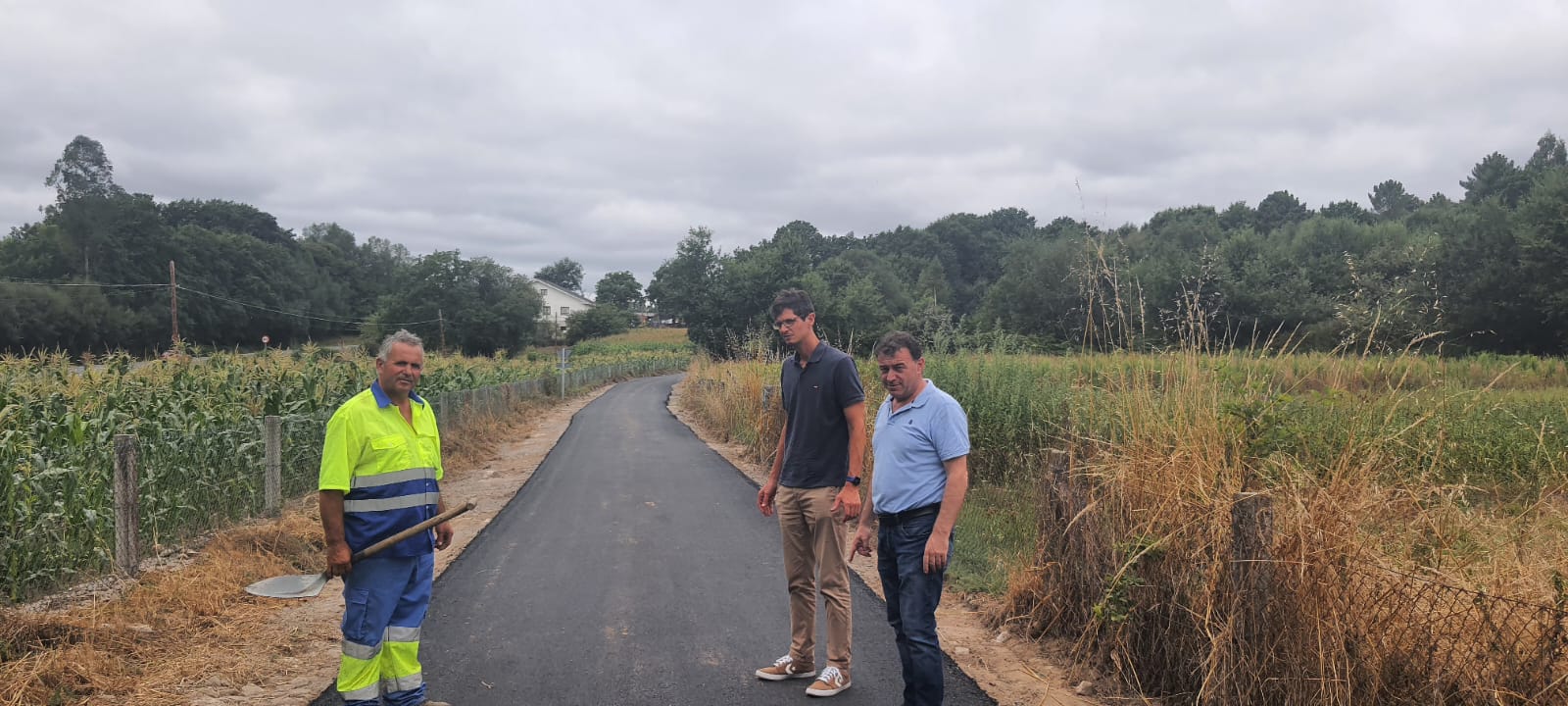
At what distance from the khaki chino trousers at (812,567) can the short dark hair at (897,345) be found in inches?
35.7

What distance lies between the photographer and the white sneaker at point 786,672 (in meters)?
4.70

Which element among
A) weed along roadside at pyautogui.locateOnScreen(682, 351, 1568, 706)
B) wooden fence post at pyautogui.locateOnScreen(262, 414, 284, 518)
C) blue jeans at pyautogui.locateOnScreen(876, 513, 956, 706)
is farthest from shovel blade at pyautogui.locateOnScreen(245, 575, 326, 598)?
wooden fence post at pyautogui.locateOnScreen(262, 414, 284, 518)

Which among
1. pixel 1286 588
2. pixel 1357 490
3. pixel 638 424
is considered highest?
pixel 1357 490

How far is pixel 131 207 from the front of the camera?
54344 mm

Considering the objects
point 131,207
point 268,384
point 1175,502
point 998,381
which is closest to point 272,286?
point 131,207

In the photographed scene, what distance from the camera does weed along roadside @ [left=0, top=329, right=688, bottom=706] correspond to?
4449mm

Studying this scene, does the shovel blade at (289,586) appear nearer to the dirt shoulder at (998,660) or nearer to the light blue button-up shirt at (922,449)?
the light blue button-up shirt at (922,449)

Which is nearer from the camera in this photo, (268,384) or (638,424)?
(268,384)

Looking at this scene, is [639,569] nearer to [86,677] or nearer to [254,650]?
[254,650]

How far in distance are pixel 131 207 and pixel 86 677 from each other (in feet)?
204

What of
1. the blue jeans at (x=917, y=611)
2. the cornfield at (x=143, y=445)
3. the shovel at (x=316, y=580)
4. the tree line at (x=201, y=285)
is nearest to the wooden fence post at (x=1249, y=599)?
the blue jeans at (x=917, y=611)

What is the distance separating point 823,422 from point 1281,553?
2.17m

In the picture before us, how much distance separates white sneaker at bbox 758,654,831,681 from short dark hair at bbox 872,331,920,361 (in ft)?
5.75

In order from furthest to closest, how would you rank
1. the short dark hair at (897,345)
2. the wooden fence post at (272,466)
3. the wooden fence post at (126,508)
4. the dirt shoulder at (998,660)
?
the wooden fence post at (272,466), the wooden fence post at (126,508), the dirt shoulder at (998,660), the short dark hair at (897,345)
